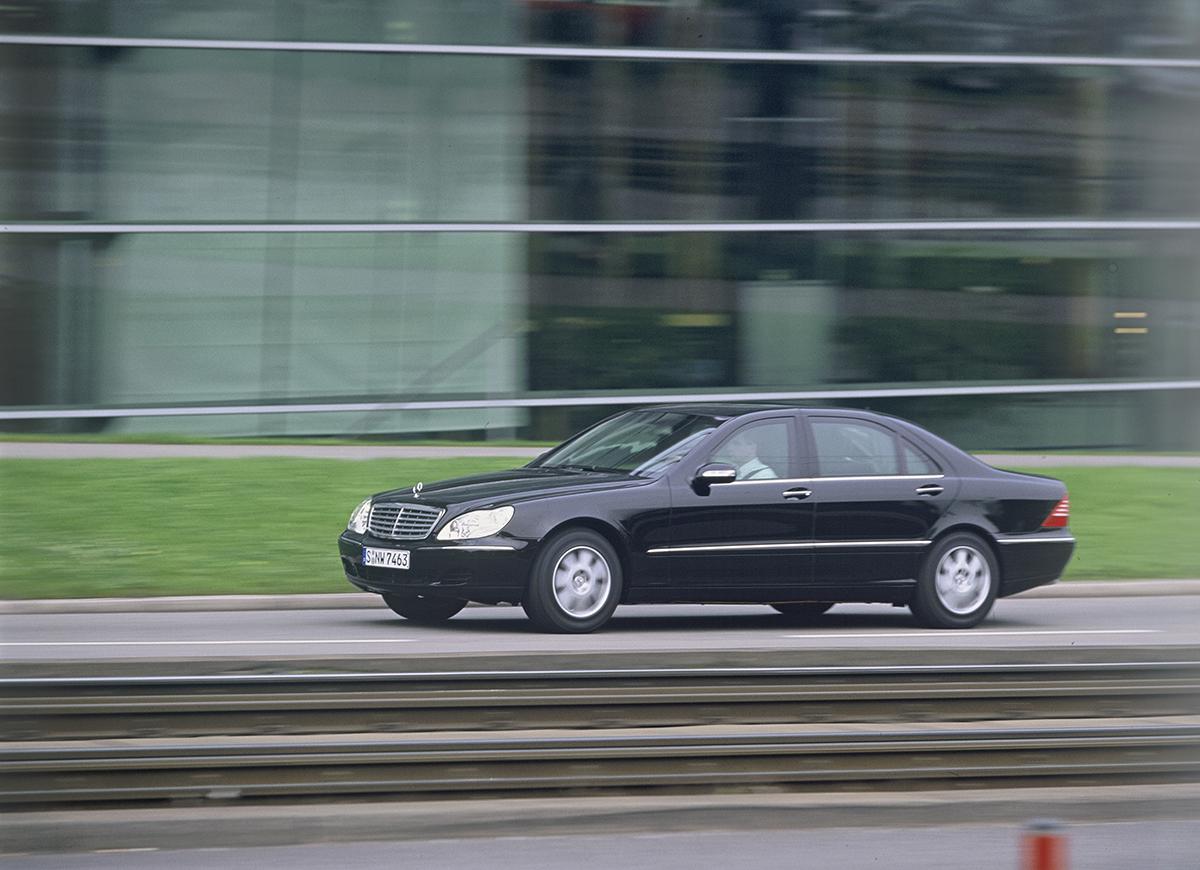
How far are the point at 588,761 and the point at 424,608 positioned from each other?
4.83 metres

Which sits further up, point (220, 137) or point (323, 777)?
point (220, 137)

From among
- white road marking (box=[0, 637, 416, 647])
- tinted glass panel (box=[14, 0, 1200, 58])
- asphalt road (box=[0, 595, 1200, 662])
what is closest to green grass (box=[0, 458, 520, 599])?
asphalt road (box=[0, 595, 1200, 662])

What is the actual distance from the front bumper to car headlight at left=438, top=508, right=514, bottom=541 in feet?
0.12

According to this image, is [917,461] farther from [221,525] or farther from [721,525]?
[221,525]

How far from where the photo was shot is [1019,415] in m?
19.4

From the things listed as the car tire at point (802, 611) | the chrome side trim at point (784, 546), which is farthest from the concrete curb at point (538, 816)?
the car tire at point (802, 611)

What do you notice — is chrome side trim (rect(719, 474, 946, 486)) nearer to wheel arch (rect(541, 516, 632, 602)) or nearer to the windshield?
the windshield

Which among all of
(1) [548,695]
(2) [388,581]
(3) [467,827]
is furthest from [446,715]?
(2) [388,581]

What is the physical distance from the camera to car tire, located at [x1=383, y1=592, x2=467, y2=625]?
1061cm

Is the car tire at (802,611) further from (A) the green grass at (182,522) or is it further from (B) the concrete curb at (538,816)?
(B) the concrete curb at (538,816)

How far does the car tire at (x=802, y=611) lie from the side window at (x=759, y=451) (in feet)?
3.67

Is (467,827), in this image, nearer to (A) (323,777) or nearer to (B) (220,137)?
(A) (323,777)

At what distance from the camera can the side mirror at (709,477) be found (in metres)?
10.2

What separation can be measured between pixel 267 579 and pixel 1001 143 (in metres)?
10.3
